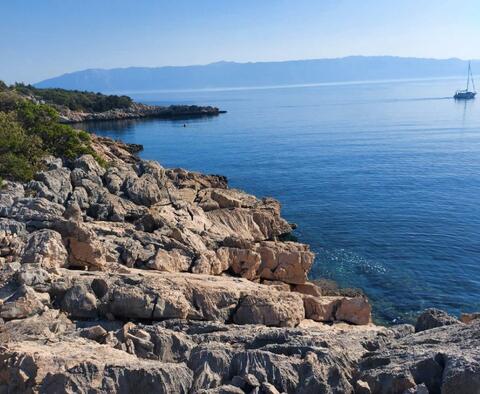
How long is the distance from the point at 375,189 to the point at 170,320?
43.6 meters

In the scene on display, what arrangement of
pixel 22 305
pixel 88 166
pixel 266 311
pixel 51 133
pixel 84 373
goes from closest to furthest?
1. pixel 84 373
2. pixel 22 305
3. pixel 266 311
4. pixel 88 166
5. pixel 51 133

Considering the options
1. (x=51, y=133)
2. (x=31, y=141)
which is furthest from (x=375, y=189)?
(x=31, y=141)

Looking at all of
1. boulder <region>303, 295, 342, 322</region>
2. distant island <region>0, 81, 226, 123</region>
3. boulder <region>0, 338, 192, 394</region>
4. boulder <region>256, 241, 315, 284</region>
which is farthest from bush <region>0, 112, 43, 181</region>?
distant island <region>0, 81, 226, 123</region>

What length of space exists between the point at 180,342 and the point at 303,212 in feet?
118

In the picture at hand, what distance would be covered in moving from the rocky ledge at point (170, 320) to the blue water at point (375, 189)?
23.2ft

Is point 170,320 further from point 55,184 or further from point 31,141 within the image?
point 31,141

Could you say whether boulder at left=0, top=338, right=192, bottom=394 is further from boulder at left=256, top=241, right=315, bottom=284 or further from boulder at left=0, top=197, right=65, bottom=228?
boulder at left=256, top=241, right=315, bottom=284

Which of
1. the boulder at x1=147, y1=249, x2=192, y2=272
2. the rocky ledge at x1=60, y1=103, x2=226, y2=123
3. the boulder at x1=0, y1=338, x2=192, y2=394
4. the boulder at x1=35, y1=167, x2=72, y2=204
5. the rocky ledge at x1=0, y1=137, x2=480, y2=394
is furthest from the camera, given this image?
the rocky ledge at x1=60, y1=103, x2=226, y2=123

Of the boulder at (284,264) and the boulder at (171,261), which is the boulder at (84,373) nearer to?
the boulder at (171,261)

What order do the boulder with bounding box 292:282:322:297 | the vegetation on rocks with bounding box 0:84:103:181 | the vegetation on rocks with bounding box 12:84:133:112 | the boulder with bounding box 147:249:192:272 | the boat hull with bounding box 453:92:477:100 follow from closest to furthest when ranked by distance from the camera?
the boulder with bounding box 147:249:192:272 → the boulder with bounding box 292:282:322:297 → the vegetation on rocks with bounding box 0:84:103:181 → the vegetation on rocks with bounding box 12:84:133:112 → the boat hull with bounding box 453:92:477:100

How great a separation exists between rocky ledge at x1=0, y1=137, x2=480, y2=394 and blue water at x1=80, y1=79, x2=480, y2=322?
7.06m

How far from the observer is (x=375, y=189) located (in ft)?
181

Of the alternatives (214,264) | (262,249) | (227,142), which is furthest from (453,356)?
(227,142)

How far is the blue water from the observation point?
3312 cm
